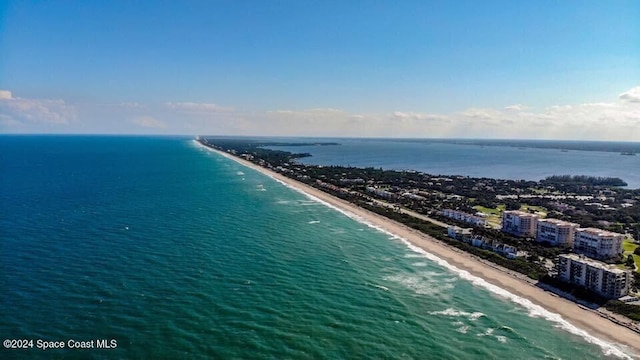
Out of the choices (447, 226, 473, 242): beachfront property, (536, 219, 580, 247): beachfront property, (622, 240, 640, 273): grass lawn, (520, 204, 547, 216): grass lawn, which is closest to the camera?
(622, 240, 640, 273): grass lawn

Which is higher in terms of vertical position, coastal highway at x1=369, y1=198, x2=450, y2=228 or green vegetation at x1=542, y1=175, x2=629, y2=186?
green vegetation at x1=542, y1=175, x2=629, y2=186

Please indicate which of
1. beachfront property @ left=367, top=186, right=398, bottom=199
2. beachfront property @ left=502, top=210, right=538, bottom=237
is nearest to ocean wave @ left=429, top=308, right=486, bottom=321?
beachfront property @ left=502, top=210, right=538, bottom=237

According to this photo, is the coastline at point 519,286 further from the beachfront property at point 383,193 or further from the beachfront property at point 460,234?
the beachfront property at point 383,193

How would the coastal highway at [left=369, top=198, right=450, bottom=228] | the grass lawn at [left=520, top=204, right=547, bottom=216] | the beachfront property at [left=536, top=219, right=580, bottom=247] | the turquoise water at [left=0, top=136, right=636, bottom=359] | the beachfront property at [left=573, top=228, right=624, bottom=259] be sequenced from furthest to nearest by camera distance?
the grass lawn at [left=520, top=204, right=547, bottom=216] → the coastal highway at [left=369, top=198, right=450, bottom=228] → the beachfront property at [left=536, top=219, right=580, bottom=247] → the beachfront property at [left=573, top=228, right=624, bottom=259] → the turquoise water at [left=0, top=136, right=636, bottom=359]

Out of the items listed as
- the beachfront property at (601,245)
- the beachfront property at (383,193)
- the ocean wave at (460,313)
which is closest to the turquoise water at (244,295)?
the ocean wave at (460,313)

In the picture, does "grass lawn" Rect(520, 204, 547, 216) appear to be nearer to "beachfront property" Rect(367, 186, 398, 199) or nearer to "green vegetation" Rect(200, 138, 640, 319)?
"green vegetation" Rect(200, 138, 640, 319)

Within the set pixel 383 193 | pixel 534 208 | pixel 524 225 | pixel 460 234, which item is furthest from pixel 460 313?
pixel 383 193

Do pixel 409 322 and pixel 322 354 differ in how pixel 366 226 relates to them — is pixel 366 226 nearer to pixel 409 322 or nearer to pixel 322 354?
pixel 409 322
